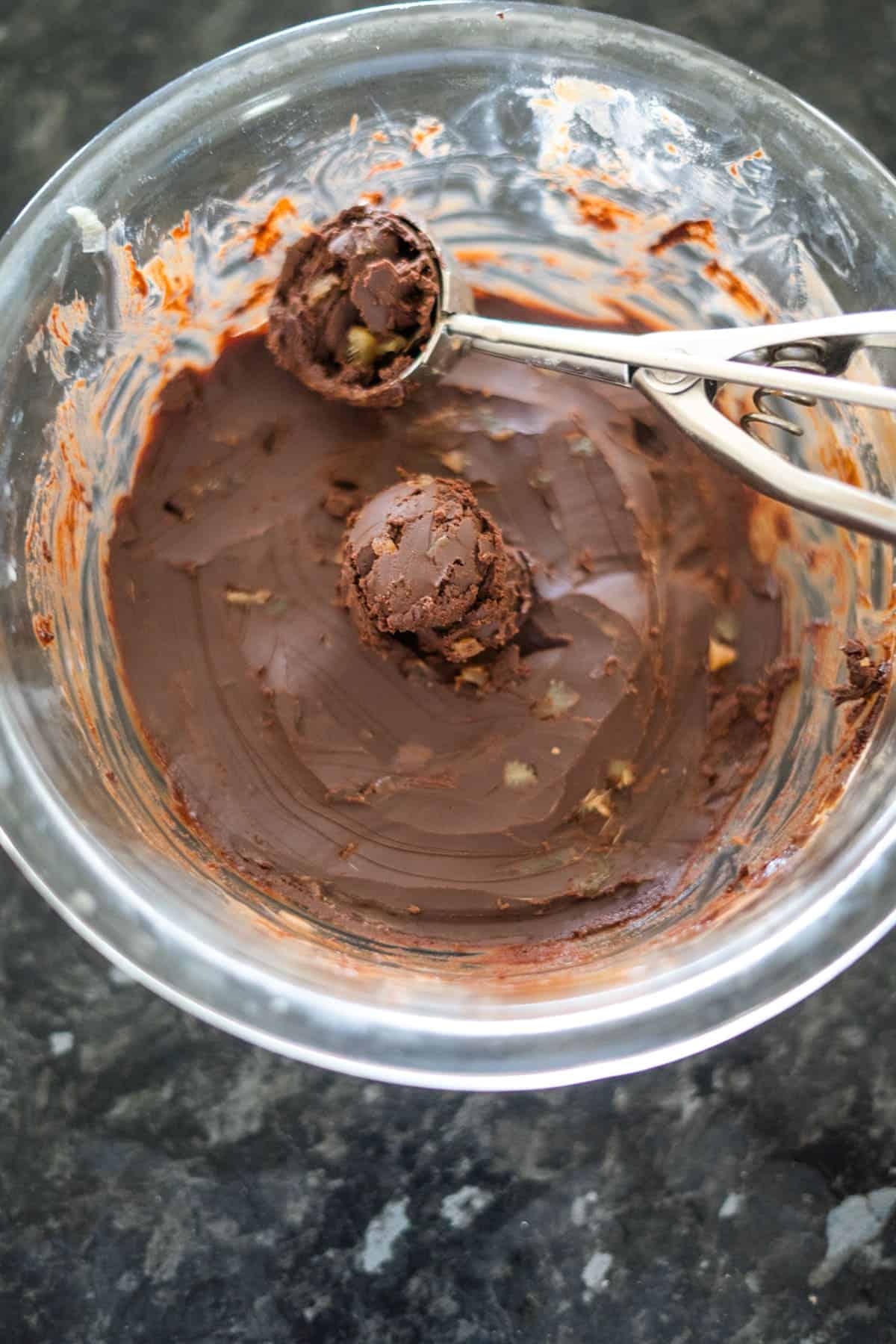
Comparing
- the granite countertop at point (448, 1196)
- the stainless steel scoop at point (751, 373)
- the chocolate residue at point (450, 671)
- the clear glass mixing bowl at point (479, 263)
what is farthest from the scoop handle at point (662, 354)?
the granite countertop at point (448, 1196)

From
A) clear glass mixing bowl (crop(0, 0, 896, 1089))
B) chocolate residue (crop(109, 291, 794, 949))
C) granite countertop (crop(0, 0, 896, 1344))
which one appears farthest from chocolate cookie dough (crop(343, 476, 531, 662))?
granite countertop (crop(0, 0, 896, 1344))

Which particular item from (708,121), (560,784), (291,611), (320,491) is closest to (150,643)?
(291,611)

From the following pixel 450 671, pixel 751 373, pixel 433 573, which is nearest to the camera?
pixel 751 373

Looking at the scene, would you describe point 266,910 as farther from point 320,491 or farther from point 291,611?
point 320,491

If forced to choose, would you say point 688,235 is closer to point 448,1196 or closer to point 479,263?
point 479,263

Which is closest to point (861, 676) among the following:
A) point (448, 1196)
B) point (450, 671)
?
point (450, 671)

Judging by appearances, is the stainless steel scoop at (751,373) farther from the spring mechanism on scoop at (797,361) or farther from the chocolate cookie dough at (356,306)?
the chocolate cookie dough at (356,306)
